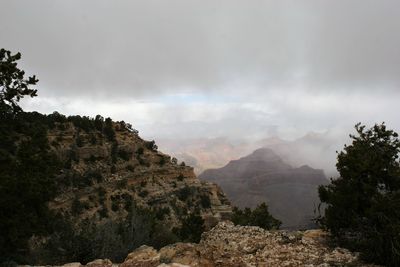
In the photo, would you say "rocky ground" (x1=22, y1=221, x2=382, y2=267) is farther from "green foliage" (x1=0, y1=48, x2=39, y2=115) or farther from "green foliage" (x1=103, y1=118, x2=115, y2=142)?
"green foliage" (x1=103, y1=118, x2=115, y2=142)

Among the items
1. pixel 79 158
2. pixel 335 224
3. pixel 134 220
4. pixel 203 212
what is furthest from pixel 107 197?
pixel 335 224

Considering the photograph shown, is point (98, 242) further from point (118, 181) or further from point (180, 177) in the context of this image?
point (180, 177)

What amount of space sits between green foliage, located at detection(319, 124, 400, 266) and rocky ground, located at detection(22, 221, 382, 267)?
841 millimetres

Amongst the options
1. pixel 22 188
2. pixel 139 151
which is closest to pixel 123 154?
pixel 139 151

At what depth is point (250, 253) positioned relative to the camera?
17.4 meters

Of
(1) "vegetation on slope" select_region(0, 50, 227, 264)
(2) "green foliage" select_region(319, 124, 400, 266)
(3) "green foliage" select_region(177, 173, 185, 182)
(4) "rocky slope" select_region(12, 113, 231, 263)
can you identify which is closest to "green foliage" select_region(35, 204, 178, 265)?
(1) "vegetation on slope" select_region(0, 50, 227, 264)

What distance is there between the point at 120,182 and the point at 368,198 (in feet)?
125

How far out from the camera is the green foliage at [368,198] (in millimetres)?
15820

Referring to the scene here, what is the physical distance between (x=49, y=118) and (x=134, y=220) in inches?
1494

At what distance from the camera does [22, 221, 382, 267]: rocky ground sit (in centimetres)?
1616

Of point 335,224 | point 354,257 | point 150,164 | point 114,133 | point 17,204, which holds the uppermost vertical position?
point 114,133

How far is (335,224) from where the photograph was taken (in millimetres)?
18641

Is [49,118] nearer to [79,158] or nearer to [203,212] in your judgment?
[79,158]

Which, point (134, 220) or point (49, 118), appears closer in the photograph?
point (134, 220)
